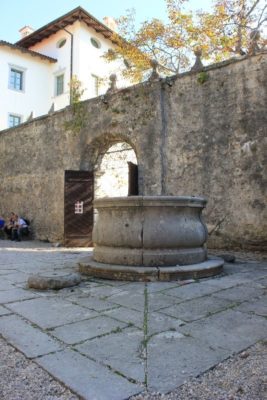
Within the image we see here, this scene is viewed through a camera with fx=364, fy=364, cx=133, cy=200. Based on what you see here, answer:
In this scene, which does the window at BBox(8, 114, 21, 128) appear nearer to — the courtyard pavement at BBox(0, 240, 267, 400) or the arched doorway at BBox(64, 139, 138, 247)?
the arched doorway at BBox(64, 139, 138, 247)

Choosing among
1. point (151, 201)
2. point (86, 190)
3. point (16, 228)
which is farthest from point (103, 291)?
point (16, 228)

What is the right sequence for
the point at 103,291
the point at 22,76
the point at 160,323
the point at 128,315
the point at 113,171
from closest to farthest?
the point at 160,323
the point at 128,315
the point at 103,291
the point at 113,171
the point at 22,76

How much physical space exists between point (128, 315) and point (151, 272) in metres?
1.37

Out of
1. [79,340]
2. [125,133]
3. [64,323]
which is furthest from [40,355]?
[125,133]

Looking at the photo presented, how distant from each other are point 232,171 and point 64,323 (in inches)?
208

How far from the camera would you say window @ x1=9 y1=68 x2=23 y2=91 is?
72.2 feet

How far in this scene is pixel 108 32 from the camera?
906 inches

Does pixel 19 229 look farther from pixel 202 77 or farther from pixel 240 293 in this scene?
pixel 240 293

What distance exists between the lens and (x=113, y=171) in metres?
10.9

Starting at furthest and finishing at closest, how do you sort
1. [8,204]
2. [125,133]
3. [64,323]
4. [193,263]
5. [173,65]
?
[173,65], [8,204], [125,133], [193,263], [64,323]

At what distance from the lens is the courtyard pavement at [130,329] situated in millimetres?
1812

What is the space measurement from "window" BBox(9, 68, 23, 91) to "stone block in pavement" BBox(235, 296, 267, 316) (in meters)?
22.0

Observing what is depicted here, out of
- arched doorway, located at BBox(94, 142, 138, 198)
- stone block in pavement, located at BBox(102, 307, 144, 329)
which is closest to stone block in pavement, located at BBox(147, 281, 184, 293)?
stone block in pavement, located at BBox(102, 307, 144, 329)

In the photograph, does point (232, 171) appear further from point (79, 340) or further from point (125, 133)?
point (79, 340)
